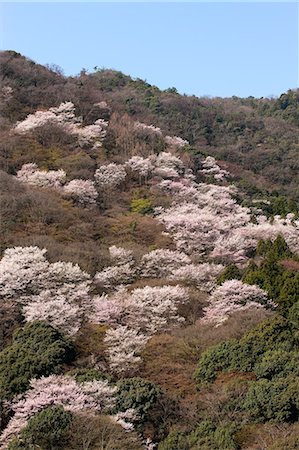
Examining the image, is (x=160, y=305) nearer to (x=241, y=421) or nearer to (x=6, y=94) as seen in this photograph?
(x=241, y=421)

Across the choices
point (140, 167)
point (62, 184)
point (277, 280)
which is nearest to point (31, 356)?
point (277, 280)

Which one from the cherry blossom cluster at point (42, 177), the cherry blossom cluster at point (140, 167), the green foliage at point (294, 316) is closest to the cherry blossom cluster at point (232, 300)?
the green foliage at point (294, 316)

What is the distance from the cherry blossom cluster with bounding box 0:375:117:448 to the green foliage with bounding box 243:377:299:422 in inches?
133

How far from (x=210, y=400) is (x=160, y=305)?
5.39 metres

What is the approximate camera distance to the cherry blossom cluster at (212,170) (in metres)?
45.2

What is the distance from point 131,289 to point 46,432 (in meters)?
9.74

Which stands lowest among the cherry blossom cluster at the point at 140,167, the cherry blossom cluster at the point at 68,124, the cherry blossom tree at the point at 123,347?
the cherry blossom tree at the point at 123,347

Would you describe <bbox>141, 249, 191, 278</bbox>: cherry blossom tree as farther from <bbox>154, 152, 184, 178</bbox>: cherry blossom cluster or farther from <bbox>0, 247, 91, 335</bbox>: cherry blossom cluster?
<bbox>154, 152, 184, 178</bbox>: cherry blossom cluster

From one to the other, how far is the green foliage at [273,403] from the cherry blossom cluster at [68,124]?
27.7 metres

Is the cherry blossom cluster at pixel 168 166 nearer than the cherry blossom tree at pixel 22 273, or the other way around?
the cherry blossom tree at pixel 22 273

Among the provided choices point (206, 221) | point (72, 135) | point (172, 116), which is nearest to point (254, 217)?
point (206, 221)

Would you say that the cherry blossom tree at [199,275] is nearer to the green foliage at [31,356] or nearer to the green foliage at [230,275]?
the green foliage at [230,275]

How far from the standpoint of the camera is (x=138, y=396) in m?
15.4

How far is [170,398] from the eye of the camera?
1617 cm
